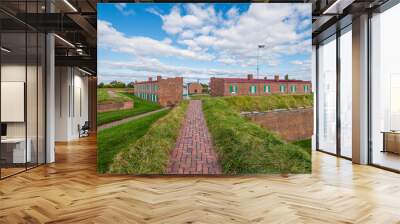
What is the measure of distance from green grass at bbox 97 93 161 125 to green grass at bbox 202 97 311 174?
3.48 feet

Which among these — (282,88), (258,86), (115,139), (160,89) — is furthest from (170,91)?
(282,88)

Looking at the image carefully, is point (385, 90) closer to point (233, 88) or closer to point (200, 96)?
point (233, 88)

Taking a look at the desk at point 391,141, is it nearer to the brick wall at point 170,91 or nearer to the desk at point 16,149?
the brick wall at point 170,91

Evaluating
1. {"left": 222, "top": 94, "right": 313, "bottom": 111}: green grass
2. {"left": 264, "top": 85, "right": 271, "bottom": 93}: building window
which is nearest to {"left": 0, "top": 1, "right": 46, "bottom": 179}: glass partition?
{"left": 222, "top": 94, "right": 313, "bottom": 111}: green grass

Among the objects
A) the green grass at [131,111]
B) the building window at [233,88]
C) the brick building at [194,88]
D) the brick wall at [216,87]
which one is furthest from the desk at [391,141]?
the green grass at [131,111]

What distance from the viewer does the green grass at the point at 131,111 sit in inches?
242

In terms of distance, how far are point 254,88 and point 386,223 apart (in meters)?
3.12

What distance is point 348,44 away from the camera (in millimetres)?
8133

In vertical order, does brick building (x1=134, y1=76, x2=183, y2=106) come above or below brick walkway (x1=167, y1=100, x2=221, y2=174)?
above

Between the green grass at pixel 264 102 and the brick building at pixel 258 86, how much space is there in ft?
0.28

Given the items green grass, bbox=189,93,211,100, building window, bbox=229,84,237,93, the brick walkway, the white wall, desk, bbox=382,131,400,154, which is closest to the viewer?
the brick walkway

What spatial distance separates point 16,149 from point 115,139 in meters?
1.80

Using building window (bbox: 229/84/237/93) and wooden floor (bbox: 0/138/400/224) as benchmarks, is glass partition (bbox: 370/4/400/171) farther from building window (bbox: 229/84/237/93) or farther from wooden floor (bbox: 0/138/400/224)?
building window (bbox: 229/84/237/93)

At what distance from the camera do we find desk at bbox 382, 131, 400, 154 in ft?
21.4
